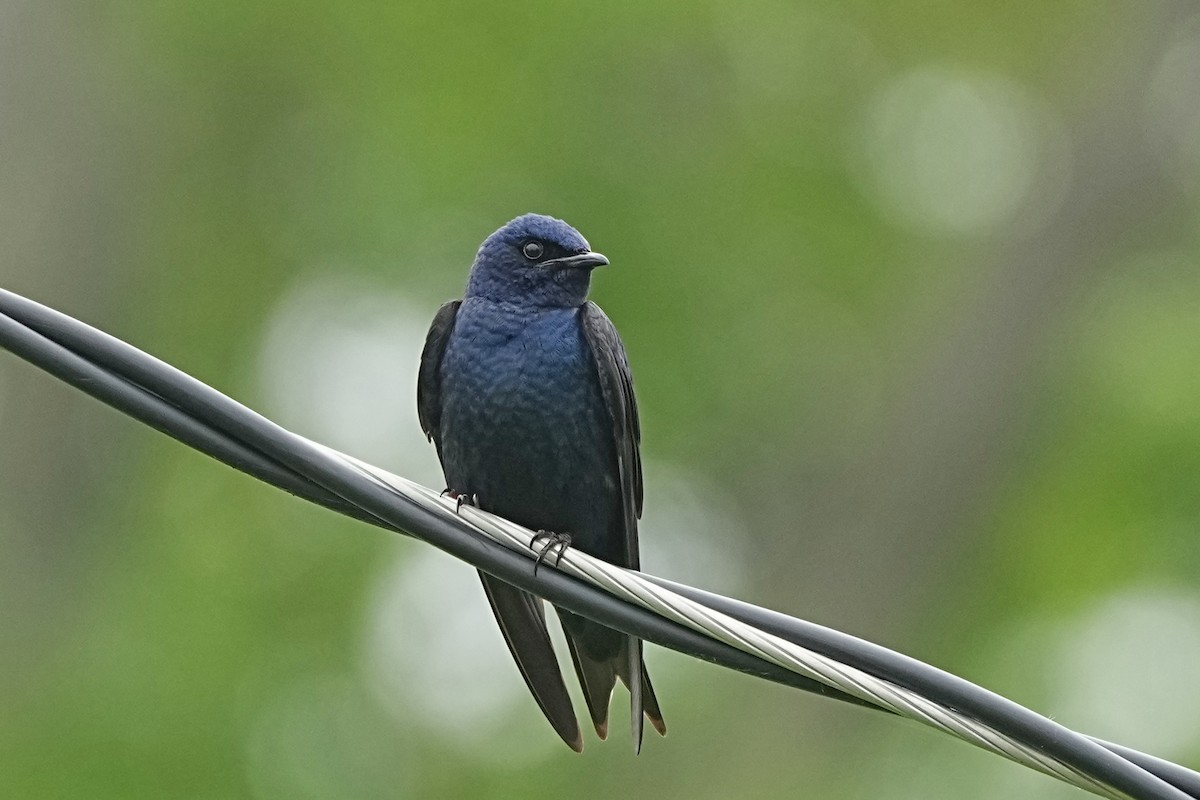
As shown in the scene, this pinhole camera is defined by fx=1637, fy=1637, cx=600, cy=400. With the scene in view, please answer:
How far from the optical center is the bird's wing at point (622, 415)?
472cm

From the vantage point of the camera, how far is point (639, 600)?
9.67 feet

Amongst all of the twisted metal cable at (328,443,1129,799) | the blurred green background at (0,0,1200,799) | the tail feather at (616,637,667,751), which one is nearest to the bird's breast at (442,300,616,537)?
the tail feather at (616,637,667,751)

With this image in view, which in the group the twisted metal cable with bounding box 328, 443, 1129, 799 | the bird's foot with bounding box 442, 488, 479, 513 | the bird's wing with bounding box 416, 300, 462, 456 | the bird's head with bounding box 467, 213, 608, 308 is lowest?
the bird's foot with bounding box 442, 488, 479, 513

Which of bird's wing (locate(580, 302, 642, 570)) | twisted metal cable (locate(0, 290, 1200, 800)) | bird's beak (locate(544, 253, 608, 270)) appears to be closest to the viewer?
twisted metal cable (locate(0, 290, 1200, 800))

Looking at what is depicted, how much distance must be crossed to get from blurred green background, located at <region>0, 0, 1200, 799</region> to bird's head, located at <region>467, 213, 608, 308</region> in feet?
14.4

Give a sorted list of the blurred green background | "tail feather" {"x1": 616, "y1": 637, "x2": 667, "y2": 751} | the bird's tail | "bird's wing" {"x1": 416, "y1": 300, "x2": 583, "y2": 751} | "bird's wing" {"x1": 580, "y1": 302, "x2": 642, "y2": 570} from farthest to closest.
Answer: the blurred green background
"bird's wing" {"x1": 580, "y1": 302, "x2": 642, "y2": 570}
the bird's tail
"bird's wing" {"x1": 416, "y1": 300, "x2": 583, "y2": 751}
"tail feather" {"x1": 616, "y1": 637, "x2": 667, "y2": 751}

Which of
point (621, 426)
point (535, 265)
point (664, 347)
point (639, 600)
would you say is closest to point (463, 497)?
point (621, 426)

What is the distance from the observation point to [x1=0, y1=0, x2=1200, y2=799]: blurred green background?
9.10m

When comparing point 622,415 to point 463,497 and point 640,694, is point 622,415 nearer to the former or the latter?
point 463,497

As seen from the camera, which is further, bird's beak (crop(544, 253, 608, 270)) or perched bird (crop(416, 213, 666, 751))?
bird's beak (crop(544, 253, 608, 270))

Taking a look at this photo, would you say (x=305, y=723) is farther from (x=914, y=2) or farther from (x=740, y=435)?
(x=914, y=2)

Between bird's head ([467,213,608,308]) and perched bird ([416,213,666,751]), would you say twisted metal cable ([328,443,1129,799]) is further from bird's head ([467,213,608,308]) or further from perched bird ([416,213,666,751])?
bird's head ([467,213,608,308])

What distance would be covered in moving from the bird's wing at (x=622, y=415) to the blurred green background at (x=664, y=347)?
4367 mm

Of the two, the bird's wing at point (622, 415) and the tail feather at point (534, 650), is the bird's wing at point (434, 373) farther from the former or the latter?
the tail feather at point (534, 650)
